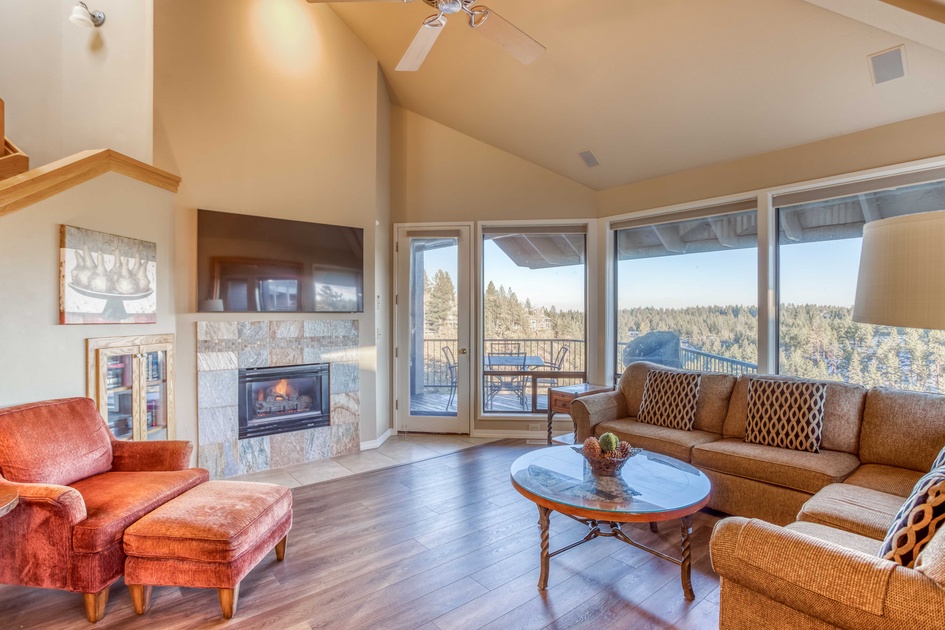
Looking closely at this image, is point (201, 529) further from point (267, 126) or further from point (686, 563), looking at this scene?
point (267, 126)

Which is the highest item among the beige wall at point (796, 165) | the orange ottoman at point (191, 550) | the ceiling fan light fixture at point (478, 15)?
the ceiling fan light fixture at point (478, 15)

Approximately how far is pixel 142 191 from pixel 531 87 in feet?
9.97

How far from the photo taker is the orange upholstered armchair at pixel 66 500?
1.92 metres

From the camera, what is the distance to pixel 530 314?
5.01 meters

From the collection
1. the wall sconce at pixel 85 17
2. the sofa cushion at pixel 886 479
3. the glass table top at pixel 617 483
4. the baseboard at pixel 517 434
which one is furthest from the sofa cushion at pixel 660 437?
the wall sconce at pixel 85 17

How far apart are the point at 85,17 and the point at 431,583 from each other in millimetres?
4790

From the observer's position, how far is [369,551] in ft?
8.44

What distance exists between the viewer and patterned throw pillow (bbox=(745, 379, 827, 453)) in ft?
9.52

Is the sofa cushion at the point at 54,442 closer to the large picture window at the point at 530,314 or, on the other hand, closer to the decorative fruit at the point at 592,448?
the decorative fruit at the point at 592,448

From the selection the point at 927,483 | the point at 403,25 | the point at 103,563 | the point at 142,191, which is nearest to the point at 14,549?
the point at 103,563

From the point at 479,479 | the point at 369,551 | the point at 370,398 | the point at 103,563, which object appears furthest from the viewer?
the point at 370,398

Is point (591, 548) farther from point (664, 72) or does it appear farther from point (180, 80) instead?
point (180, 80)

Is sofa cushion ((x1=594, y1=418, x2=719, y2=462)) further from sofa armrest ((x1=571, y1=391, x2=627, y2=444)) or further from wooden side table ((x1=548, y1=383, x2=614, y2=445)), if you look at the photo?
wooden side table ((x1=548, y1=383, x2=614, y2=445))

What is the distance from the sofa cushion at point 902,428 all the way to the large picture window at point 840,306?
0.41 metres
